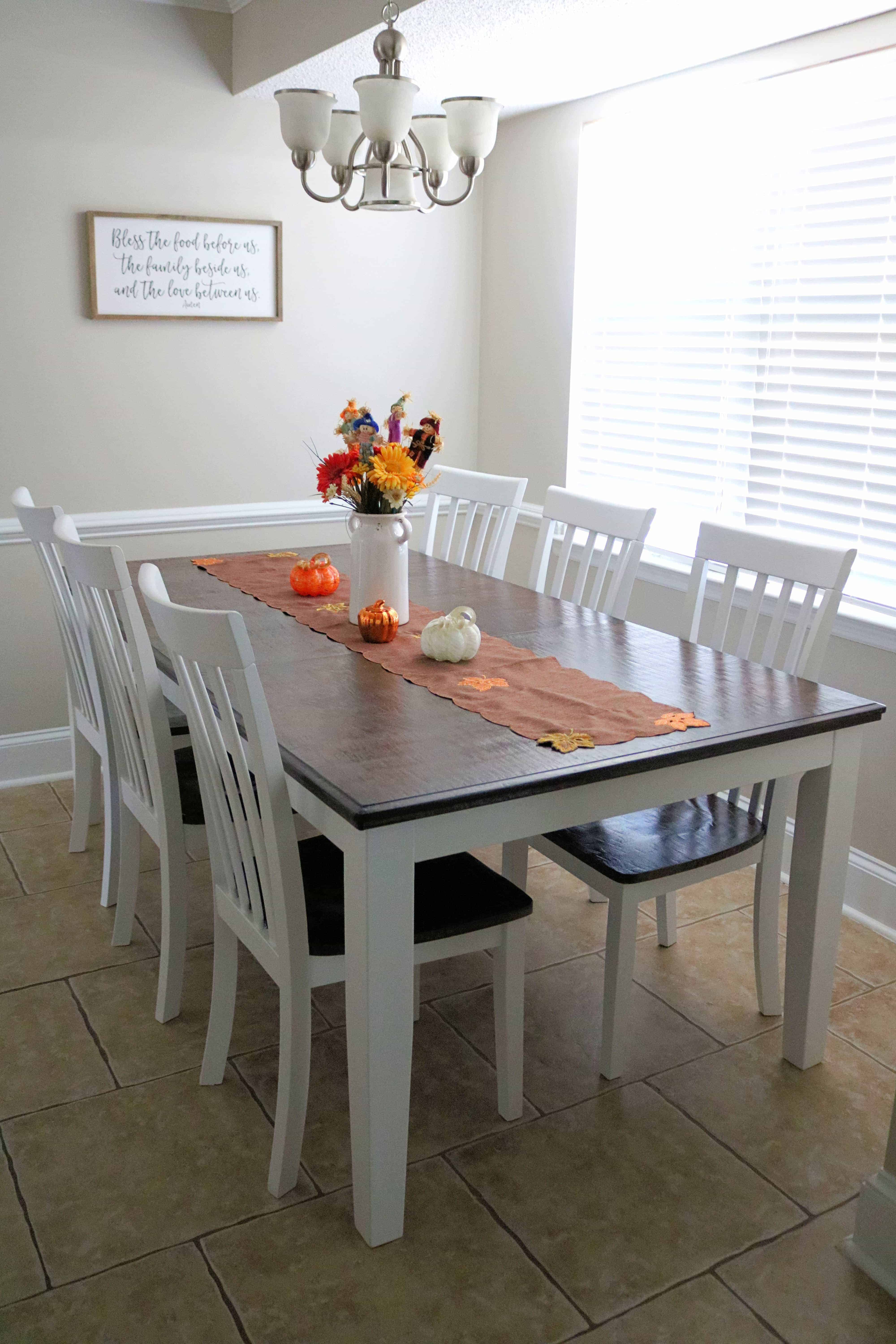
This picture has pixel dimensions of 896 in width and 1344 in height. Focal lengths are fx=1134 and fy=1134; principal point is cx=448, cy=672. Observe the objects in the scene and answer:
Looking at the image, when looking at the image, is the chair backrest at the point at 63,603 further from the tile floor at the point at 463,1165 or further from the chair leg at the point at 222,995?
the chair leg at the point at 222,995

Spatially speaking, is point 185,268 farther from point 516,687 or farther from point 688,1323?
point 688,1323

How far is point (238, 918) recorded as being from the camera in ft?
6.79

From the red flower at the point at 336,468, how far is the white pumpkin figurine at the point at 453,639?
380 mm

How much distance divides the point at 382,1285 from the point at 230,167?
3.37 meters

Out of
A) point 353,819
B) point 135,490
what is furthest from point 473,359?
point 353,819

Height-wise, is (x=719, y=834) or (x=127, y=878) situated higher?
(x=719, y=834)

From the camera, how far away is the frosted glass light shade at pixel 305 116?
2.23 meters

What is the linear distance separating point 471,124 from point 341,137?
1.10 feet

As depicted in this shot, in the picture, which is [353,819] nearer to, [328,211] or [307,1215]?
[307,1215]

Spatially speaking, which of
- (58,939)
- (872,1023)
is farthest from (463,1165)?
(58,939)

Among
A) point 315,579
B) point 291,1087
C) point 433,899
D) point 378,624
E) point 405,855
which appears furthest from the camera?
point 315,579

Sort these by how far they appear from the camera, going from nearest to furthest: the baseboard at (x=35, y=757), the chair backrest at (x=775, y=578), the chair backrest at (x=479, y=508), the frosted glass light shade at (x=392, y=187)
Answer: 1. the frosted glass light shade at (x=392, y=187)
2. the chair backrest at (x=775, y=578)
3. the chair backrest at (x=479, y=508)
4. the baseboard at (x=35, y=757)

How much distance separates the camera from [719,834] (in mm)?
2318

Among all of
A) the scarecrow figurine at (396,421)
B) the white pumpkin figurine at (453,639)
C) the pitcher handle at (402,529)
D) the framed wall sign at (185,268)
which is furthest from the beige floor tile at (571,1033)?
the framed wall sign at (185,268)
